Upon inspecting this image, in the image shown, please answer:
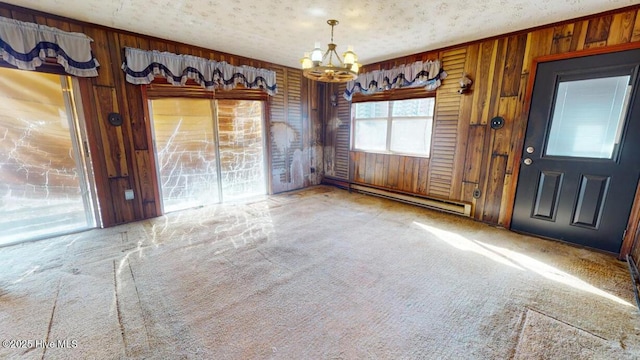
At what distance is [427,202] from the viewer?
3975 mm

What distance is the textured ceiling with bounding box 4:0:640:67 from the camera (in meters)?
2.36

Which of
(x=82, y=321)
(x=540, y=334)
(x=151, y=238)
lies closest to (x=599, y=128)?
(x=540, y=334)

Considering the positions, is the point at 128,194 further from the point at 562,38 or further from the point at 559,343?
the point at 562,38

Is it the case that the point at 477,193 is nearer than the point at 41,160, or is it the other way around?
the point at 41,160

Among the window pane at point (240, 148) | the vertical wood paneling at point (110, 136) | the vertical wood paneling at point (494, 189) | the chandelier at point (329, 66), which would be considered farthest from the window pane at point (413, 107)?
the vertical wood paneling at point (110, 136)

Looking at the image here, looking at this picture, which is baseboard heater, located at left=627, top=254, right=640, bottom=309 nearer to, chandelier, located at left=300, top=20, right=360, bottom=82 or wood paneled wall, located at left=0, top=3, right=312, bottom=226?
chandelier, located at left=300, top=20, right=360, bottom=82

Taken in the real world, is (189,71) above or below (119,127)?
above

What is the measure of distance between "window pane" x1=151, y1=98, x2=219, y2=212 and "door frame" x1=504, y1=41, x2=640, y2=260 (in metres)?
4.14

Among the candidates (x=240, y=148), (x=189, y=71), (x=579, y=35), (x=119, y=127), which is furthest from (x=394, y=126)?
(x=119, y=127)

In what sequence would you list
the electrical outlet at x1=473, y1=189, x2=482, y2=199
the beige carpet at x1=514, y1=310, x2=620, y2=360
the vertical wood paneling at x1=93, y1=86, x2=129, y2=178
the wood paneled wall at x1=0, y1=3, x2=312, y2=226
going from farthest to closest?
the electrical outlet at x1=473, y1=189, x2=482, y2=199, the vertical wood paneling at x1=93, y1=86, x2=129, y2=178, the wood paneled wall at x1=0, y1=3, x2=312, y2=226, the beige carpet at x1=514, y1=310, x2=620, y2=360

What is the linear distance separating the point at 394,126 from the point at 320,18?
7.35ft

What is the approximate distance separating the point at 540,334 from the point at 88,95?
4.62 meters

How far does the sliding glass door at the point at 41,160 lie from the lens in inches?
102

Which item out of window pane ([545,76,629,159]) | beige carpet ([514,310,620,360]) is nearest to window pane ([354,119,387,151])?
window pane ([545,76,629,159])
